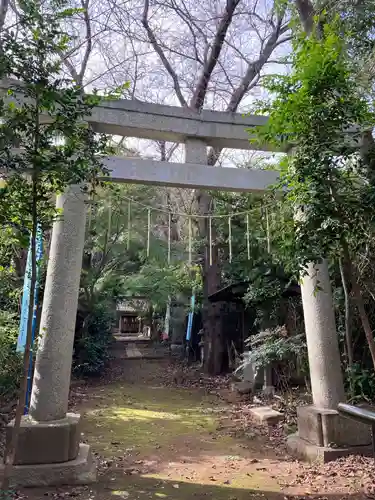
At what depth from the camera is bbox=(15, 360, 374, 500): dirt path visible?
3.97 meters

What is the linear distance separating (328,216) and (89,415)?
6.31m

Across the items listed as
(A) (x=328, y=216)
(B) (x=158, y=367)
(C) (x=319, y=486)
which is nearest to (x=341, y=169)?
(A) (x=328, y=216)

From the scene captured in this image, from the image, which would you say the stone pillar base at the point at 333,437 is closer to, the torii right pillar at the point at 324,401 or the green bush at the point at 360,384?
the torii right pillar at the point at 324,401

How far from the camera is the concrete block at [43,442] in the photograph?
13.4 feet

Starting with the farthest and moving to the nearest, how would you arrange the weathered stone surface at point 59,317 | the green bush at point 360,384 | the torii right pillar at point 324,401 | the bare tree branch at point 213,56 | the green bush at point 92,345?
the green bush at point 92,345 < the bare tree branch at point 213,56 < the green bush at point 360,384 < the torii right pillar at point 324,401 < the weathered stone surface at point 59,317

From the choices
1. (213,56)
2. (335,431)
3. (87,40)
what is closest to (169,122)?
(335,431)

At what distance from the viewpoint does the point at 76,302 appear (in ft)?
15.4

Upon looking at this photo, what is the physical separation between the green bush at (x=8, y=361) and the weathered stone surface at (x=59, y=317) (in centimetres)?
165

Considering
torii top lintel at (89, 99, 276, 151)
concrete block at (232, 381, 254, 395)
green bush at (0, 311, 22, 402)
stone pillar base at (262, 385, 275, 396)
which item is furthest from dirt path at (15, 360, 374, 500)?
torii top lintel at (89, 99, 276, 151)

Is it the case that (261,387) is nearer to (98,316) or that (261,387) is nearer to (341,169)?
(98,316)

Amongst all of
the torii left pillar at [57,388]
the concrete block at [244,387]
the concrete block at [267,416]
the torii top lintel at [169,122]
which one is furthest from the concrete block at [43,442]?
the concrete block at [244,387]

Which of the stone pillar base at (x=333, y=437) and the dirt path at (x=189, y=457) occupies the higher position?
the stone pillar base at (x=333, y=437)

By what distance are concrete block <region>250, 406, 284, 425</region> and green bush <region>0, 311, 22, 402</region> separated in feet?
13.9

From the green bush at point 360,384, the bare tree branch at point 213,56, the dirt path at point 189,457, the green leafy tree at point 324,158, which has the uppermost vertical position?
the bare tree branch at point 213,56
